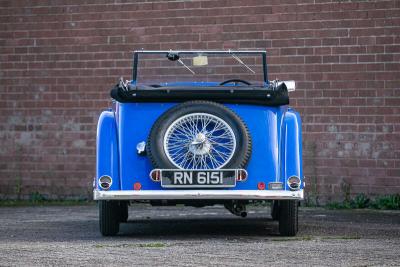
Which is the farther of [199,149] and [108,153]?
[108,153]

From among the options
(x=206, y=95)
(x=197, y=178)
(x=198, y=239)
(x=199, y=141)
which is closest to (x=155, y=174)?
(x=197, y=178)

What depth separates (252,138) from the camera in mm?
9367

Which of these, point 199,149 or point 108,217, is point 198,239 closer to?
point 199,149

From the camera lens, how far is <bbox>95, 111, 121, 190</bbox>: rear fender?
9.29 metres

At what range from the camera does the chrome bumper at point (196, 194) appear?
29.8 feet

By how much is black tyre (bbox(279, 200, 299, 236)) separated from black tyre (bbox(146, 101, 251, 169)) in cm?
56

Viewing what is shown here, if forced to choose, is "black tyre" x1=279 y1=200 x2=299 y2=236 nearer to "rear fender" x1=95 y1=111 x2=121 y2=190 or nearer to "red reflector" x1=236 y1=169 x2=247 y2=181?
"red reflector" x1=236 y1=169 x2=247 y2=181

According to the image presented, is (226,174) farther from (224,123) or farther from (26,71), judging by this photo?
(26,71)

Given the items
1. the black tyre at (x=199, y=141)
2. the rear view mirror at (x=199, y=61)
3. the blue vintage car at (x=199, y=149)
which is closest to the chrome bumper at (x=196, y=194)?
the blue vintage car at (x=199, y=149)

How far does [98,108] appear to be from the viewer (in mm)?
14781

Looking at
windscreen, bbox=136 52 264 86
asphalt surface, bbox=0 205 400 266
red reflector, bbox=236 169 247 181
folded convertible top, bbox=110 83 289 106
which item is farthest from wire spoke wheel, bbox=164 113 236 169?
windscreen, bbox=136 52 264 86

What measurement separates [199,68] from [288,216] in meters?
2.46

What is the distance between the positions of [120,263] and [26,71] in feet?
26.9

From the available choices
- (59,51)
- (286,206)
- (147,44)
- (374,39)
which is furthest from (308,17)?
(286,206)
